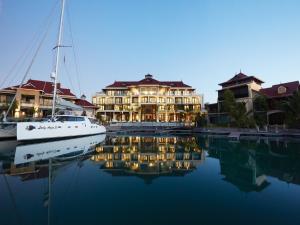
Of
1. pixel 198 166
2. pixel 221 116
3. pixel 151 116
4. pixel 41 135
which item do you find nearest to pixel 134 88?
pixel 151 116

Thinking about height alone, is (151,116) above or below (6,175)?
above

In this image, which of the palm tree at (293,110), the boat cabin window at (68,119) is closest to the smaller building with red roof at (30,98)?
the boat cabin window at (68,119)

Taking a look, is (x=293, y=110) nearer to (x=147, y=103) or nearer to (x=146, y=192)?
(x=146, y=192)

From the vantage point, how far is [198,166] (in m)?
13.5

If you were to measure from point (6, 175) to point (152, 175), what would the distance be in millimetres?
6981

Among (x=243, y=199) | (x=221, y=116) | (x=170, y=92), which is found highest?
(x=170, y=92)

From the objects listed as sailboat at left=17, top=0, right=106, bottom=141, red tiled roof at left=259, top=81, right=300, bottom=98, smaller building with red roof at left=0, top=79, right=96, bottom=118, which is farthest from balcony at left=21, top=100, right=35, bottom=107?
red tiled roof at left=259, top=81, right=300, bottom=98

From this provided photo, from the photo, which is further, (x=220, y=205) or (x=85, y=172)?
(x=85, y=172)

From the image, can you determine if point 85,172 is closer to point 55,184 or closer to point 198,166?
point 55,184

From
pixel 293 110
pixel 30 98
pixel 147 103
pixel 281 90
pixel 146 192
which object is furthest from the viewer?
pixel 147 103

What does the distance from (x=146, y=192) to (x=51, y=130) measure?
1862 cm

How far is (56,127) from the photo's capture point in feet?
79.8

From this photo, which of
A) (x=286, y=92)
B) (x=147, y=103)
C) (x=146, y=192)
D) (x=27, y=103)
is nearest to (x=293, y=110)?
(x=286, y=92)

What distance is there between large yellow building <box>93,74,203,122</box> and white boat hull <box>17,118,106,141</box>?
31.9 m
